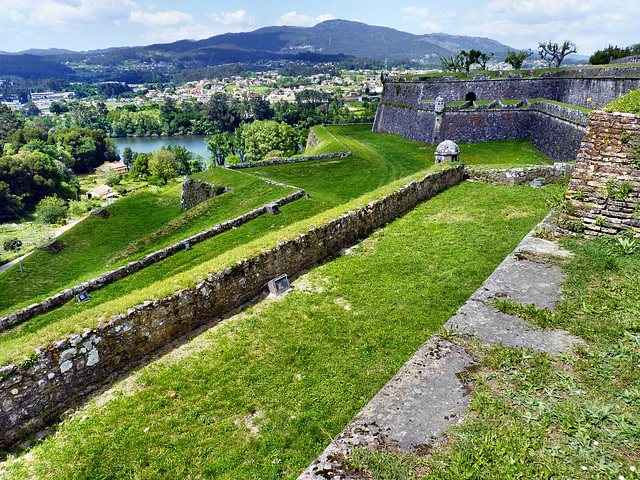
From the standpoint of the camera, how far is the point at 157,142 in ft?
538

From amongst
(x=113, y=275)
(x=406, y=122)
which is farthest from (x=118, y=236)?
(x=406, y=122)

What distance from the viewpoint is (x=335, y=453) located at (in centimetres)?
379

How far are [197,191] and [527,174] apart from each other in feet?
87.4

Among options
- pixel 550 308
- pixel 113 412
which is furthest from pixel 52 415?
pixel 550 308

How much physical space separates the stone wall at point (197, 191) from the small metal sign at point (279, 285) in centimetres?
2144

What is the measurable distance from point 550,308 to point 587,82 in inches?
1805

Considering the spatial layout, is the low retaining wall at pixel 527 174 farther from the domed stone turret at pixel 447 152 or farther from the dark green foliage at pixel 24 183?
the dark green foliage at pixel 24 183

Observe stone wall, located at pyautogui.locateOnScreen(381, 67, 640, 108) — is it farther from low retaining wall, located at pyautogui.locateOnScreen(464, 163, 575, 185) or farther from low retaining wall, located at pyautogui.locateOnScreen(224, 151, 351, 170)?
low retaining wall, located at pyautogui.locateOnScreen(464, 163, 575, 185)

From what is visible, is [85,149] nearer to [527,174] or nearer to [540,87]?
[540,87]

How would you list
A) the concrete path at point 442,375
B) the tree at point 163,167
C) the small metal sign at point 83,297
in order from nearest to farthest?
the concrete path at point 442,375
the small metal sign at point 83,297
the tree at point 163,167

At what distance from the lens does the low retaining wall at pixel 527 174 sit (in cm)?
1719

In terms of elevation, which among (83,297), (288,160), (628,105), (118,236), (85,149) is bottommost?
(118,236)

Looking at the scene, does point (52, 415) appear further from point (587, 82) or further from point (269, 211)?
point (587, 82)

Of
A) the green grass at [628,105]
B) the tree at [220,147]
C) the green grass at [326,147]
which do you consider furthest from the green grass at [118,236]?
the tree at [220,147]
